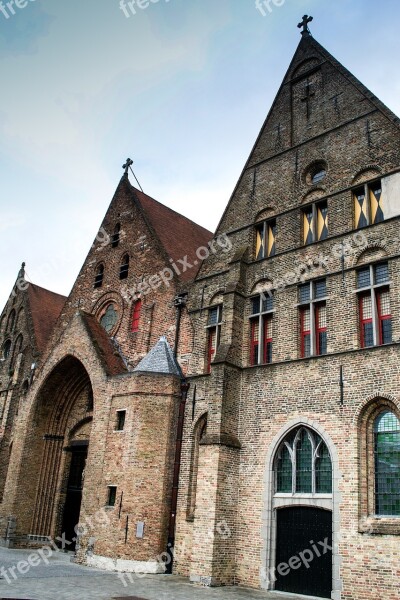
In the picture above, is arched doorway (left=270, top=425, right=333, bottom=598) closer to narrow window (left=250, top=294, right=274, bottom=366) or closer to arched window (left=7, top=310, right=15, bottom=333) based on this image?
narrow window (left=250, top=294, right=274, bottom=366)

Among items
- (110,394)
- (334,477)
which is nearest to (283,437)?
(334,477)

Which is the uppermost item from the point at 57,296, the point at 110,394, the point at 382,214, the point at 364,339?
the point at 57,296

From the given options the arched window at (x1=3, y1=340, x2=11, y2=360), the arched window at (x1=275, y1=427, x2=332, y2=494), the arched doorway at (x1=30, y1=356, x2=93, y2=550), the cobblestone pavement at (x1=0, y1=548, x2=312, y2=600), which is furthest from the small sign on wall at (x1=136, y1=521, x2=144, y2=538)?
the arched window at (x1=3, y1=340, x2=11, y2=360)

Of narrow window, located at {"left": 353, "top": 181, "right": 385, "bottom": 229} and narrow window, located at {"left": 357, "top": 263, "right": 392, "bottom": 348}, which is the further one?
narrow window, located at {"left": 353, "top": 181, "right": 385, "bottom": 229}

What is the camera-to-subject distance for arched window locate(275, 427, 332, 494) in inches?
574

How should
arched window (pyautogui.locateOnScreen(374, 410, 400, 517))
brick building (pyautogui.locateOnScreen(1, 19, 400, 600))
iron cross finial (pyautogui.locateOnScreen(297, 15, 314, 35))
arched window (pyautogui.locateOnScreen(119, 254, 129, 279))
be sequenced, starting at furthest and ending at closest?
1. arched window (pyautogui.locateOnScreen(119, 254, 129, 279))
2. iron cross finial (pyautogui.locateOnScreen(297, 15, 314, 35))
3. brick building (pyautogui.locateOnScreen(1, 19, 400, 600))
4. arched window (pyautogui.locateOnScreen(374, 410, 400, 517))

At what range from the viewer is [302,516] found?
14.7 m

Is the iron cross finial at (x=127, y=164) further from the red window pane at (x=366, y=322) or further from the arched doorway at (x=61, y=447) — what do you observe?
the red window pane at (x=366, y=322)

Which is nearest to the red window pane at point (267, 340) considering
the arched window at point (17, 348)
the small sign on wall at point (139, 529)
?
the small sign on wall at point (139, 529)

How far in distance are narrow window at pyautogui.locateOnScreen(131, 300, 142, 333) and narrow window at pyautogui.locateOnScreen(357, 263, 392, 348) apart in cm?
972

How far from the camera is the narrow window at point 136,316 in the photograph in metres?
22.3

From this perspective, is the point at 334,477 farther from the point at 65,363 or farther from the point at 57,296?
the point at 57,296

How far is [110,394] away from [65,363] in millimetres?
4288

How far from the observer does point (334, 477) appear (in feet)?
46.0
